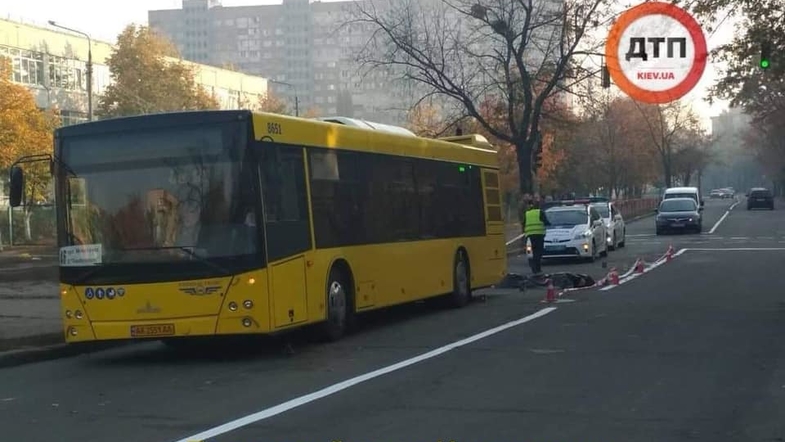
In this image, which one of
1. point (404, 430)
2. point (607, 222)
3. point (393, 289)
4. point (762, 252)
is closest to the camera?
point (404, 430)

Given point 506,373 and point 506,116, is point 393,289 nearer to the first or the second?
point 506,373

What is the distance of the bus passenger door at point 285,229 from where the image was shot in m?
12.8

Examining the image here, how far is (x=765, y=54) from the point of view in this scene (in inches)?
795

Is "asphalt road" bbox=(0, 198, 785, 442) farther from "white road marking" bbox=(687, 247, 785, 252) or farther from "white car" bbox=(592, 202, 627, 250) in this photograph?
"white car" bbox=(592, 202, 627, 250)

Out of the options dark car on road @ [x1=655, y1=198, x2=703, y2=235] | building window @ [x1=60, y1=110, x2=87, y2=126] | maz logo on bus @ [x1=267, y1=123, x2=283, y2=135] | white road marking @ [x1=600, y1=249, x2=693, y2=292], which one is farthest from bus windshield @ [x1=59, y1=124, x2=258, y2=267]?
building window @ [x1=60, y1=110, x2=87, y2=126]

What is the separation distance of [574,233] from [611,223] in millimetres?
6472

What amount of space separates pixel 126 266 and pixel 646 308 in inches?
367

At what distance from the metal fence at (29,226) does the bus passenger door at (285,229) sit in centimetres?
4429

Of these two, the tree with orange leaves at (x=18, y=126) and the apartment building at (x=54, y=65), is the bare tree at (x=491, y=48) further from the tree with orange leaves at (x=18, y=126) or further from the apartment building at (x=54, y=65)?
the apartment building at (x=54, y=65)

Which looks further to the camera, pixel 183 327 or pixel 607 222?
pixel 607 222

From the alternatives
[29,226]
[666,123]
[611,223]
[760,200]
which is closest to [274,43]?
[666,123]

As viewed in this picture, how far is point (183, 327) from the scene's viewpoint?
12547 millimetres

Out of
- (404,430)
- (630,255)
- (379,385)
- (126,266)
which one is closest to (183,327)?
(126,266)

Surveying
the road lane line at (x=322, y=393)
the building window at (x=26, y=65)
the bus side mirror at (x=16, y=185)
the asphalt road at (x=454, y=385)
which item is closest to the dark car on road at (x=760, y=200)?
the building window at (x=26, y=65)
